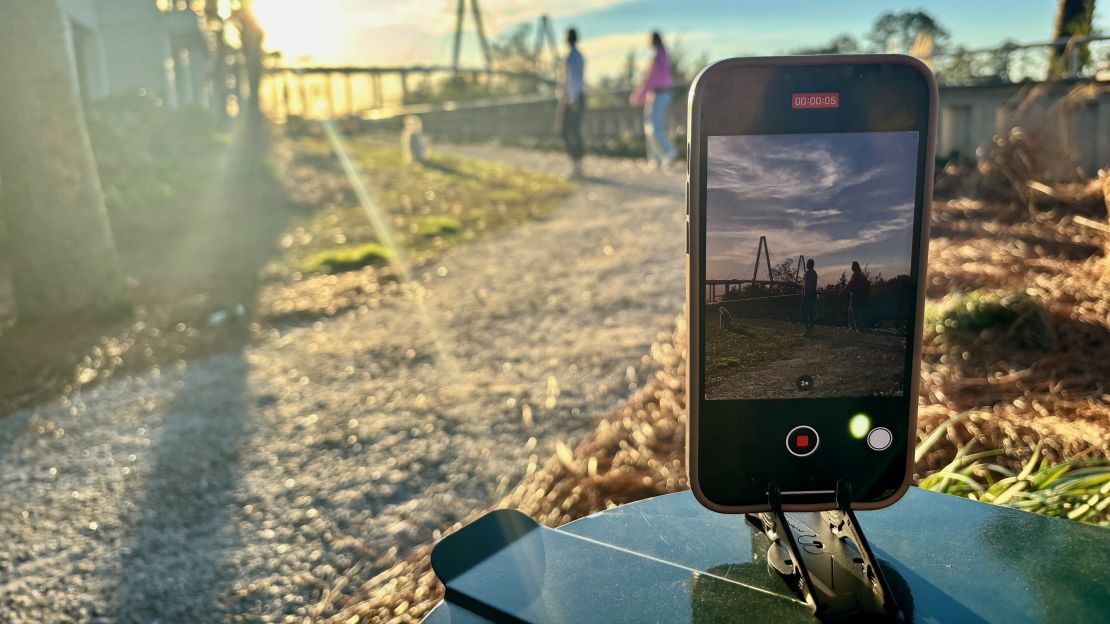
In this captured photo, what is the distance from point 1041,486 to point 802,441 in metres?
1.24

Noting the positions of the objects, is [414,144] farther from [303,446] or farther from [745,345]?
[745,345]

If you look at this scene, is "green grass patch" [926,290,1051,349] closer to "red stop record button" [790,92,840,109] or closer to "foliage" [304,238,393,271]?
"red stop record button" [790,92,840,109]

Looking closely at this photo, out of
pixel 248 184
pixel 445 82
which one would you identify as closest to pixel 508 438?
pixel 248 184

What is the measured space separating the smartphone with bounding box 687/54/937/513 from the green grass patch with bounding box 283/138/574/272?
6290 millimetres

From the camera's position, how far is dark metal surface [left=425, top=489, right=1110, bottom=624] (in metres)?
1.30

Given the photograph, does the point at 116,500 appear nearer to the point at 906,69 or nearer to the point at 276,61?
the point at 906,69

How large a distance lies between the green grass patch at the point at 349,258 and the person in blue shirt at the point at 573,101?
18.6 feet

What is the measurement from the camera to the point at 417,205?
Answer: 10891mm

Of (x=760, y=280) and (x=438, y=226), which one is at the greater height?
(x=760, y=280)

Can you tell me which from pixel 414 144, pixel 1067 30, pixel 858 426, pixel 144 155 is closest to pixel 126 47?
pixel 414 144

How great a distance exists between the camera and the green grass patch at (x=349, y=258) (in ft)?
24.3

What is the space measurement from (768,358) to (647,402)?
8.06 feet

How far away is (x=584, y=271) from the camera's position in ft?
22.1

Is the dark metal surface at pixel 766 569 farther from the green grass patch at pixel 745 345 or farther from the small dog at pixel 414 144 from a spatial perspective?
the small dog at pixel 414 144
